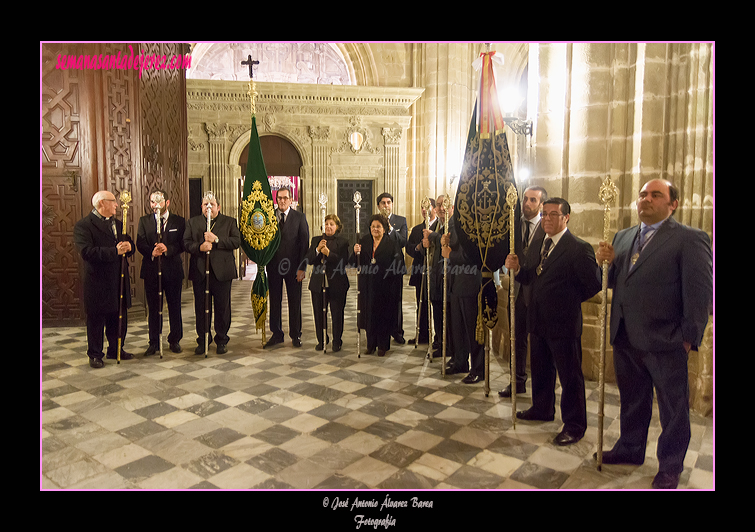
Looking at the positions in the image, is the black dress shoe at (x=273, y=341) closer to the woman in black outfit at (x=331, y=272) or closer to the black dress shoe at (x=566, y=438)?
the woman in black outfit at (x=331, y=272)

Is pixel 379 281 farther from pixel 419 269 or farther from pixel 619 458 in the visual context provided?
pixel 619 458

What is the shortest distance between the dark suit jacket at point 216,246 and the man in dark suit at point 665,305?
417cm

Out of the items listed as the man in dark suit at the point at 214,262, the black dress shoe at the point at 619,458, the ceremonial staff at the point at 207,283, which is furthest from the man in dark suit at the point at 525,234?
the ceremonial staff at the point at 207,283

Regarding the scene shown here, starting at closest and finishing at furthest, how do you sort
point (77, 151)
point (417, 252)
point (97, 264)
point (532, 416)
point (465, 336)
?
point (532, 416), point (465, 336), point (97, 264), point (417, 252), point (77, 151)

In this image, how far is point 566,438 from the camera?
347 centimetres

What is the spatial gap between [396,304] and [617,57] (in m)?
3.43

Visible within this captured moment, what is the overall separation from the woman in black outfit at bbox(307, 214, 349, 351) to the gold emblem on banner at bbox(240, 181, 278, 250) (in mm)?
546

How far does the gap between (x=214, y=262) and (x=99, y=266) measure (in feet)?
3.81

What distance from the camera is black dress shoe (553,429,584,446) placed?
346 cm

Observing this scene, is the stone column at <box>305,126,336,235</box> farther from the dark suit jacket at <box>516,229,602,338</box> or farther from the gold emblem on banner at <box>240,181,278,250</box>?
the dark suit jacket at <box>516,229,602,338</box>

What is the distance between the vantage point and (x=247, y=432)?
3.68 metres

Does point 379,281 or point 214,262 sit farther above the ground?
point 214,262

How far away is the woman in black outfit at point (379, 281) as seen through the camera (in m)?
5.78

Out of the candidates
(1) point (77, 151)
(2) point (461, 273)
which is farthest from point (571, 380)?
(1) point (77, 151)
